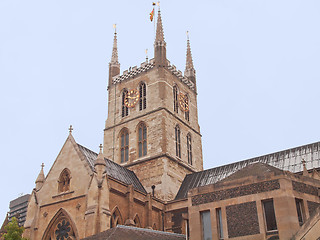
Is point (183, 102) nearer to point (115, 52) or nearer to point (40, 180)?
point (115, 52)

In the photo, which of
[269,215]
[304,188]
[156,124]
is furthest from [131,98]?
[269,215]

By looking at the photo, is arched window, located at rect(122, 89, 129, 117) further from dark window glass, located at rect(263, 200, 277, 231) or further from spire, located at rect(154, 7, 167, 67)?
dark window glass, located at rect(263, 200, 277, 231)

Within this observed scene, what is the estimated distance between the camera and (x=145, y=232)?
899 inches

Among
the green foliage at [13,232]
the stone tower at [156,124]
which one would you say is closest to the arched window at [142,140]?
the stone tower at [156,124]

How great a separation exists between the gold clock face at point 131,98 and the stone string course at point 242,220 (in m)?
28.6

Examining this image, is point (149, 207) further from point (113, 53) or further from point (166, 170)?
point (113, 53)

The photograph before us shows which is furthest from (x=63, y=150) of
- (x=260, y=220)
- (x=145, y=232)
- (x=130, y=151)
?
(x=260, y=220)

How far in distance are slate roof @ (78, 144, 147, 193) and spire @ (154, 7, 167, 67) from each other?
13282 millimetres

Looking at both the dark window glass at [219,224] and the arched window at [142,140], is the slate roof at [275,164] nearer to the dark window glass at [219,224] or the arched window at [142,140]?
the arched window at [142,140]

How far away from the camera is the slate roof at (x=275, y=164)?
3622cm

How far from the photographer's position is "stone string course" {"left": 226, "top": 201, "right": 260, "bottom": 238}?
18812 millimetres

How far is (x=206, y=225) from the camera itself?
20484 mm

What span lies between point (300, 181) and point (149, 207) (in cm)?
1701

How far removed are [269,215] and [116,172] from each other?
20.6 meters
